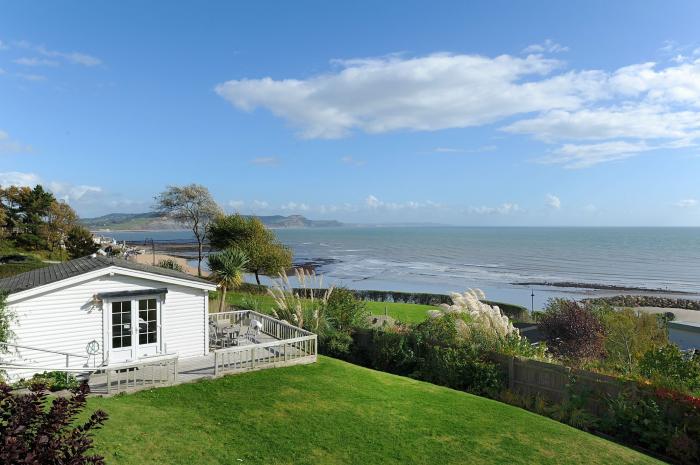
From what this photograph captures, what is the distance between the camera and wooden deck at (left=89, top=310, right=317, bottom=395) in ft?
37.0

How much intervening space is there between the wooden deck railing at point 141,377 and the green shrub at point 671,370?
11.3 m

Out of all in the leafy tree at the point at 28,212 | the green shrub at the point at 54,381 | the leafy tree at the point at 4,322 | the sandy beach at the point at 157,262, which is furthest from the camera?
the sandy beach at the point at 157,262

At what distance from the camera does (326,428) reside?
30.0ft

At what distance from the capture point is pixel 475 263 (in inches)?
3275

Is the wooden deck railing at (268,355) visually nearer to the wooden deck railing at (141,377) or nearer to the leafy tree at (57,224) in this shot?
the wooden deck railing at (141,377)

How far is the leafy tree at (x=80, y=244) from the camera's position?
41.5 meters

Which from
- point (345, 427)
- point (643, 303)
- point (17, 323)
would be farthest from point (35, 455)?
point (643, 303)

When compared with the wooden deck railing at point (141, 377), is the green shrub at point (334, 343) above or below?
below

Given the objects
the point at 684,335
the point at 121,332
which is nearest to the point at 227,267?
the point at 121,332

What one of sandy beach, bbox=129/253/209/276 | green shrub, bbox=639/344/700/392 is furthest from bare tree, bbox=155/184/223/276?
green shrub, bbox=639/344/700/392

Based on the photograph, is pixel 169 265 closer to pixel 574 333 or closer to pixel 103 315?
pixel 103 315

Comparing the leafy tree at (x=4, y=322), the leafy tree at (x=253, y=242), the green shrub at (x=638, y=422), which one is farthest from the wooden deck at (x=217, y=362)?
the leafy tree at (x=253, y=242)

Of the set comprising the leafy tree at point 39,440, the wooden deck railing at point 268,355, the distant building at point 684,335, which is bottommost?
the distant building at point 684,335

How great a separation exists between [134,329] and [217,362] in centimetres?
308
